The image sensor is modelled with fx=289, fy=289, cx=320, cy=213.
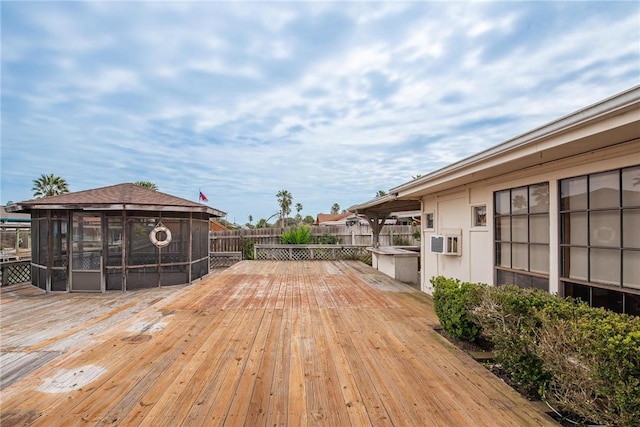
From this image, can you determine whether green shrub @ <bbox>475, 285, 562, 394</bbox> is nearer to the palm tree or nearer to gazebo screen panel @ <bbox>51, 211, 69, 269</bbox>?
gazebo screen panel @ <bbox>51, 211, 69, 269</bbox>

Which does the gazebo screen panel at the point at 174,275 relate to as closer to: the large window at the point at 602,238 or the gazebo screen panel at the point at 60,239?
the gazebo screen panel at the point at 60,239

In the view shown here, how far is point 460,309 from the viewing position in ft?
11.2

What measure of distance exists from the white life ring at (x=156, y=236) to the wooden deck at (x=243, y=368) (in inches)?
78.5

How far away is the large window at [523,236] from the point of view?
352cm

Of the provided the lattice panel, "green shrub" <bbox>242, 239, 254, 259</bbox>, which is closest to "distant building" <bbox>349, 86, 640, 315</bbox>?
the lattice panel

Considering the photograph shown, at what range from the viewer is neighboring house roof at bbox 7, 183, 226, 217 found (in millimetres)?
6762

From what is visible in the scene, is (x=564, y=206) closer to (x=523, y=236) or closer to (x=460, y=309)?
(x=523, y=236)

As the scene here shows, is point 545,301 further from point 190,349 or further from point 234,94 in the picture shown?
point 234,94

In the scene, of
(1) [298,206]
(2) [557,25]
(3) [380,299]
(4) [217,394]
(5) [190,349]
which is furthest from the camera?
(1) [298,206]

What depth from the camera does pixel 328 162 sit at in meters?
21.9

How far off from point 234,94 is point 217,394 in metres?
11.9

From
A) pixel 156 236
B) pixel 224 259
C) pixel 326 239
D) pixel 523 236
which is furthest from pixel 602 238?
pixel 224 259

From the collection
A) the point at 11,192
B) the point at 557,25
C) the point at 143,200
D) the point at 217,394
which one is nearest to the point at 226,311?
the point at 217,394

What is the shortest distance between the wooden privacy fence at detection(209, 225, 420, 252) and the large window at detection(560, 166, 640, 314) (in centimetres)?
1017
